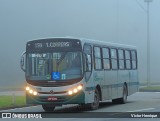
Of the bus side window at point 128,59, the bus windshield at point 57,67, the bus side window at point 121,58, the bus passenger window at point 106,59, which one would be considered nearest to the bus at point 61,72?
the bus windshield at point 57,67

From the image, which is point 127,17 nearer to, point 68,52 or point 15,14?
point 15,14

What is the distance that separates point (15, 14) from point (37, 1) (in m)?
3.03

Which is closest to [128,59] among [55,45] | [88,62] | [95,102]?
[95,102]

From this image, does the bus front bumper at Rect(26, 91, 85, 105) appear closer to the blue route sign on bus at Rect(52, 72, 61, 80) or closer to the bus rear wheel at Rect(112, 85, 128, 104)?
the blue route sign on bus at Rect(52, 72, 61, 80)

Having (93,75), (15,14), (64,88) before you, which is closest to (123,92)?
(93,75)

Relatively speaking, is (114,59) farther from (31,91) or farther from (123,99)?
(31,91)

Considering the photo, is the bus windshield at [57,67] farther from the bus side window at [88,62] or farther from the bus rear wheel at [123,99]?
the bus rear wheel at [123,99]

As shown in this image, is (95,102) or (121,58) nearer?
(95,102)

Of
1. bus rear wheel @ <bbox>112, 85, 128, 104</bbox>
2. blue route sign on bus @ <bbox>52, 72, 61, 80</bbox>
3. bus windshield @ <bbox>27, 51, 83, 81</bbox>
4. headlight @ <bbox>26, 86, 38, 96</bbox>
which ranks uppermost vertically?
bus windshield @ <bbox>27, 51, 83, 81</bbox>

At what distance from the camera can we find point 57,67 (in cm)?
2119

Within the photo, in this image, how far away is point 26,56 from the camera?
21984 millimetres

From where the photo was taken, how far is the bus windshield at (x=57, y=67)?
21.1m

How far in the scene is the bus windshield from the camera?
2112 cm

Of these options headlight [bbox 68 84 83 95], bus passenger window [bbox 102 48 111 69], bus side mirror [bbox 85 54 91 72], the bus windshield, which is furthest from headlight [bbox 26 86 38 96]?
bus passenger window [bbox 102 48 111 69]
